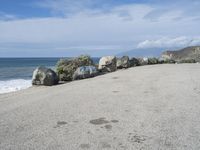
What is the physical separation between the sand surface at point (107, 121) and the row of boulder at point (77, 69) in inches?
193

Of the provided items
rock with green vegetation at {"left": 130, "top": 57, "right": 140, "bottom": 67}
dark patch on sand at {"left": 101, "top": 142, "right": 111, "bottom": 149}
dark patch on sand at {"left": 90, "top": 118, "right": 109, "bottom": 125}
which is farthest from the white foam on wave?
dark patch on sand at {"left": 101, "top": 142, "right": 111, "bottom": 149}

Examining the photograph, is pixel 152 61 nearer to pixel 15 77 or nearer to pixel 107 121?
pixel 15 77

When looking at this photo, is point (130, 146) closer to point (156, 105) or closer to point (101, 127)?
point (101, 127)

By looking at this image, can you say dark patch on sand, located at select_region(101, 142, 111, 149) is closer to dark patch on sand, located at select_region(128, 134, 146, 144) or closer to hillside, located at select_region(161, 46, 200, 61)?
dark patch on sand, located at select_region(128, 134, 146, 144)

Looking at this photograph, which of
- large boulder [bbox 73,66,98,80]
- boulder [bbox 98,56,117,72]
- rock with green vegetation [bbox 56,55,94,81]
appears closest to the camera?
large boulder [bbox 73,66,98,80]

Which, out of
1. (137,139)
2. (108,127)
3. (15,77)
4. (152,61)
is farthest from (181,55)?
(137,139)

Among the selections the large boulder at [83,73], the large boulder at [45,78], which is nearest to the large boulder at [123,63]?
the large boulder at [83,73]

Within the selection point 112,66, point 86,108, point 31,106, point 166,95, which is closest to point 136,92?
point 166,95

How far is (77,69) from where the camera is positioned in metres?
14.6

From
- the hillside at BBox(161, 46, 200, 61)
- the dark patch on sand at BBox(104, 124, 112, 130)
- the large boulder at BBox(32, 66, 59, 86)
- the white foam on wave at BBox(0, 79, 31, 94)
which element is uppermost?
the hillside at BBox(161, 46, 200, 61)

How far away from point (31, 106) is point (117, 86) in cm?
385

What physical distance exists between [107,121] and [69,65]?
34.4 ft

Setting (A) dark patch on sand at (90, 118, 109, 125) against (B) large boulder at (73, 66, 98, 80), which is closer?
(A) dark patch on sand at (90, 118, 109, 125)

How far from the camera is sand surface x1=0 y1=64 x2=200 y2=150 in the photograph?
A: 466 cm
